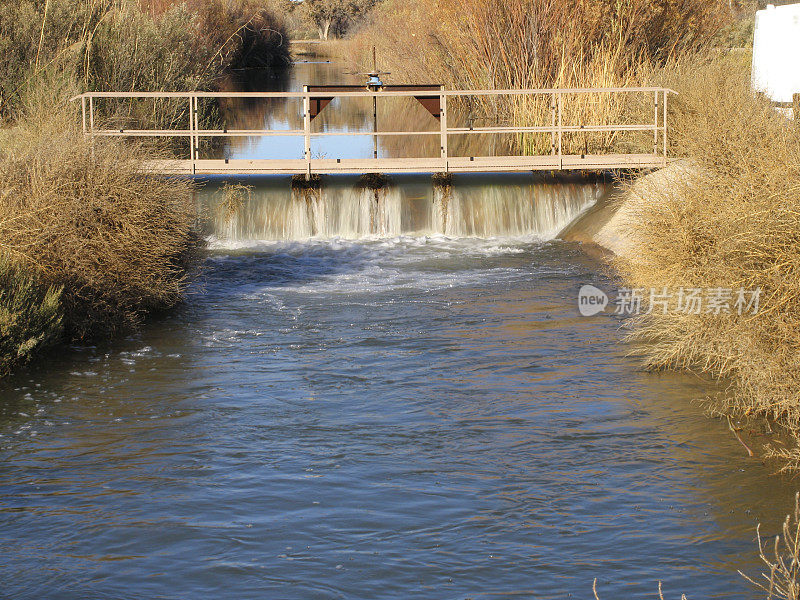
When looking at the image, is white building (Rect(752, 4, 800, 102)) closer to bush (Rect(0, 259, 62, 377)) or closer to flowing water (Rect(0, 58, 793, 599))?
flowing water (Rect(0, 58, 793, 599))

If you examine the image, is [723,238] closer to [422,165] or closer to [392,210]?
[392,210]

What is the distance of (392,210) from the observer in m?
17.2

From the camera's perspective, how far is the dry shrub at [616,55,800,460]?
25.0 ft

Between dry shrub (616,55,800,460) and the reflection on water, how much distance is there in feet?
1.53

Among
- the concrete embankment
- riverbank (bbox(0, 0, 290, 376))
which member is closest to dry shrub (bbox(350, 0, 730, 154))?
the concrete embankment

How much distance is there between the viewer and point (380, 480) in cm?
758

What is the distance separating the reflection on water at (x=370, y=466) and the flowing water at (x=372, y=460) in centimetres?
2

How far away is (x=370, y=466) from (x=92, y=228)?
525cm

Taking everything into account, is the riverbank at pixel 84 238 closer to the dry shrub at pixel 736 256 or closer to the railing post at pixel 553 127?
the dry shrub at pixel 736 256

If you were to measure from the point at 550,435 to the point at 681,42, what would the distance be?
1893cm

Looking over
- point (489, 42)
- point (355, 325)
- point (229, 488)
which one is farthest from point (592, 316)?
point (489, 42)

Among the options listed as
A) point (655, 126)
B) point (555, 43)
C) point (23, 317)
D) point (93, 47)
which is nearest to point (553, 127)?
point (655, 126)

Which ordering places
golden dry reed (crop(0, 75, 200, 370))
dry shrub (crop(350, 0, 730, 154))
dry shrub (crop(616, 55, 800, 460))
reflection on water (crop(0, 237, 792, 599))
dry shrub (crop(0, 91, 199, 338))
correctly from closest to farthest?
reflection on water (crop(0, 237, 792, 599))
dry shrub (crop(616, 55, 800, 460))
golden dry reed (crop(0, 75, 200, 370))
dry shrub (crop(0, 91, 199, 338))
dry shrub (crop(350, 0, 730, 154))

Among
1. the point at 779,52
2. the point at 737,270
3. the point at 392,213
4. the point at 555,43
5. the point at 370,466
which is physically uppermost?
the point at 555,43
